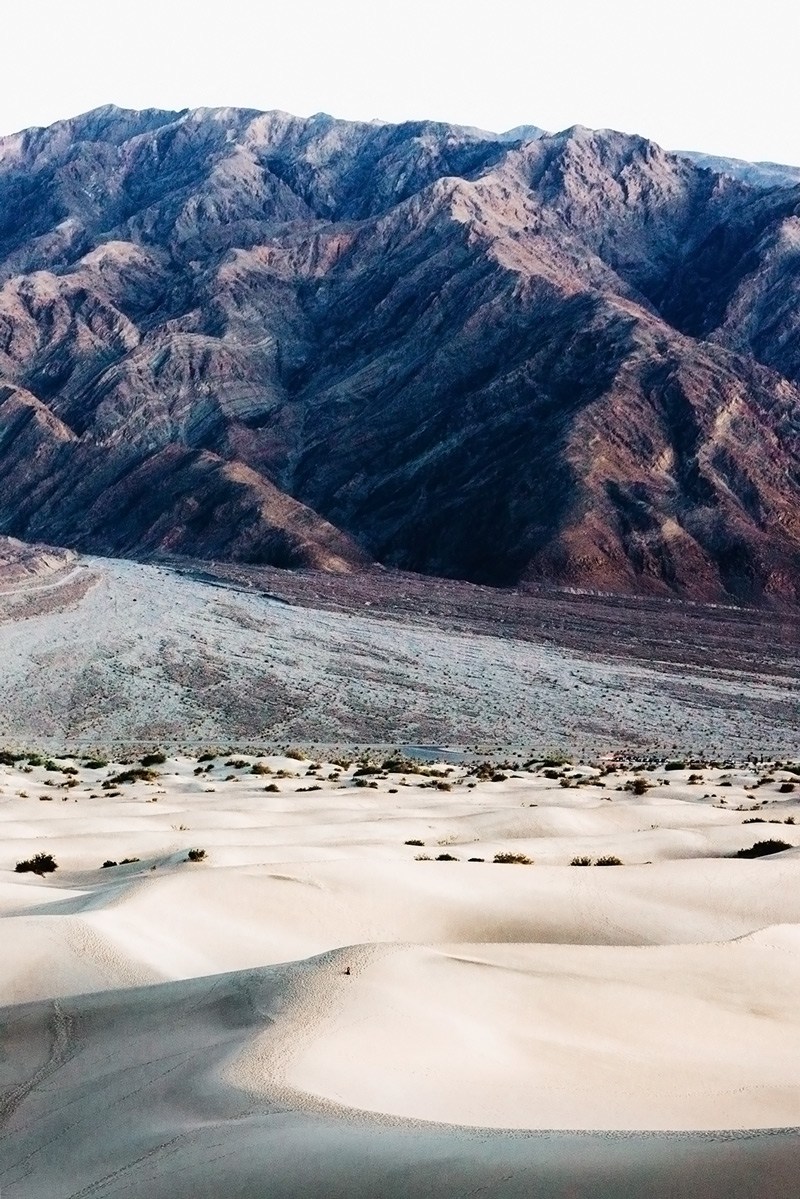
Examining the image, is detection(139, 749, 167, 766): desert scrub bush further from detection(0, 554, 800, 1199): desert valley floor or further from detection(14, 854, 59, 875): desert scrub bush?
detection(14, 854, 59, 875): desert scrub bush

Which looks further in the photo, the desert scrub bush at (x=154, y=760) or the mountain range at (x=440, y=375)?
the mountain range at (x=440, y=375)

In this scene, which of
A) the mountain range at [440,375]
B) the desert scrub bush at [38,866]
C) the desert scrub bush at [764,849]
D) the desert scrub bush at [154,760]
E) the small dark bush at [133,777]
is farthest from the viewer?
the mountain range at [440,375]

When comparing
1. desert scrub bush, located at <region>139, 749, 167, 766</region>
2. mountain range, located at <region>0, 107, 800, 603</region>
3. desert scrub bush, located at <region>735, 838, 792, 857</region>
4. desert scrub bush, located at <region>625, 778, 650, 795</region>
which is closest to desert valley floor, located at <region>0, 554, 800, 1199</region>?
desert scrub bush, located at <region>625, 778, 650, 795</region>

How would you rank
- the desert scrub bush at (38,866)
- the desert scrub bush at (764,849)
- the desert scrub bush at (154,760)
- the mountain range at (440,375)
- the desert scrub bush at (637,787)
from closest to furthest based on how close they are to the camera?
the desert scrub bush at (38,866) < the desert scrub bush at (764,849) < the desert scrub bush at (637,787) < the desert scrub bush at (154,760) < the mountain range at (440,375)

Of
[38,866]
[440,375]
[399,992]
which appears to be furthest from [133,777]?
[440,375]

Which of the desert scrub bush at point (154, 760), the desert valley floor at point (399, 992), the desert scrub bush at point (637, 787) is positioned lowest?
the desert scrub bush at point (154, 760)

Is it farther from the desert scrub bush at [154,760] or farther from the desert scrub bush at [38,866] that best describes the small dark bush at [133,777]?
the desert scrub bush at [38,866]

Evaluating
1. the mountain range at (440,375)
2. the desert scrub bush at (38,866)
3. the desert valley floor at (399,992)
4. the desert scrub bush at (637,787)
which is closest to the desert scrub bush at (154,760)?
the desert valley floor at (399,992)

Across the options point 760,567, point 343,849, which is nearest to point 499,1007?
point 343,849

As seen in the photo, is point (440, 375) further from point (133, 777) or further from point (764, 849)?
point (764, 849)
